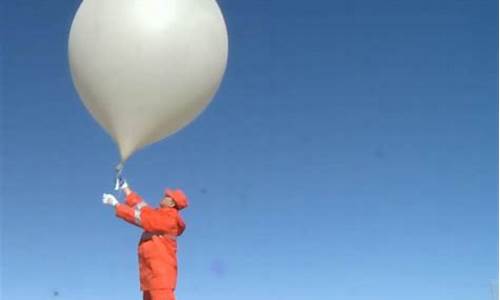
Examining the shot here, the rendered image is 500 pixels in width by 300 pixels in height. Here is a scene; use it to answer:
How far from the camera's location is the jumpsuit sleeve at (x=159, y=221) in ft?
21.7

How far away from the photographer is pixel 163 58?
21.7 ft

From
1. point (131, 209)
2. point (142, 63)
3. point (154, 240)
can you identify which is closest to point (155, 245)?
point (154, 240)

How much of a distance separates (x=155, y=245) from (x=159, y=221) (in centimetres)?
20

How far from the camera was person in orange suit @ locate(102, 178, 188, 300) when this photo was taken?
659 centimetres

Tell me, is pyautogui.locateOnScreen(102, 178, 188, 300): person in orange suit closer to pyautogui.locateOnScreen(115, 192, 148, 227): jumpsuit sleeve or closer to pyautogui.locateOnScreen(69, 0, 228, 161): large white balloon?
pyautogui.locateOnScreen(115, 192, 148, 227): jumpsuit sleeve

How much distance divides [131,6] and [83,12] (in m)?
0.49

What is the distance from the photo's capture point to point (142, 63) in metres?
6.59

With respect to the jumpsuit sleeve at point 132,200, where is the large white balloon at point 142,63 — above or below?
above

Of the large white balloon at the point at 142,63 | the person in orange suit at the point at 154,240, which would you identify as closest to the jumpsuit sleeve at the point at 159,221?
the person in orange suit at the point at 154,240

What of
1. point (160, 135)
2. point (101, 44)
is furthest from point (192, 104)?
point (101, 44)

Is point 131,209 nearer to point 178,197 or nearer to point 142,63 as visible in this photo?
point 178,197

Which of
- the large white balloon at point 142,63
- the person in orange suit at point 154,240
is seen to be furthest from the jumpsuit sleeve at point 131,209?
the large white balloon at point 142,63

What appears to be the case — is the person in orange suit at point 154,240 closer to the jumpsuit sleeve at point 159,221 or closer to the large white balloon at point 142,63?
the jumpsuit sleeve at point 159,221

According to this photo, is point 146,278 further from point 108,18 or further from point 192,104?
point 108,18
